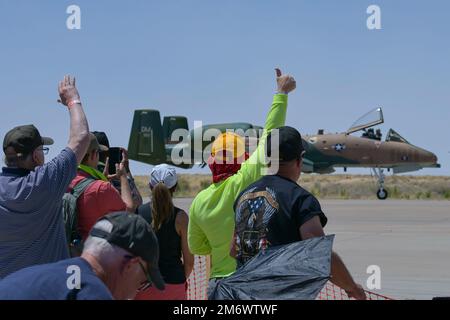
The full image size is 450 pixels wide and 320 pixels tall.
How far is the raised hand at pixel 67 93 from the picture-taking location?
4.75 m

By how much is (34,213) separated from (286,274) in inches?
63.0

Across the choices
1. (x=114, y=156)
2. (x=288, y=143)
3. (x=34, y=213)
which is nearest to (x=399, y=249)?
(x=114, y=156)

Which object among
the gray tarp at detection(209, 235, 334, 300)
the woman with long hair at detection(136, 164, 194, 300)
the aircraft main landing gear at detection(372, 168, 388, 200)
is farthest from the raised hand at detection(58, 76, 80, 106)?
the aircraft main landing gear at detection(372, 168, 388, 200)

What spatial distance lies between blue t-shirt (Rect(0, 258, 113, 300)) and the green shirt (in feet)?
8.33

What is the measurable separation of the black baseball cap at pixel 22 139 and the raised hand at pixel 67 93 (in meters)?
0.25

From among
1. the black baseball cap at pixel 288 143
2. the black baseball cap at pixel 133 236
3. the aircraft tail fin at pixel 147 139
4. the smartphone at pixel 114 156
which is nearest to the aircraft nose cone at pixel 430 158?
the aircraft tail fin at pixel 147 139

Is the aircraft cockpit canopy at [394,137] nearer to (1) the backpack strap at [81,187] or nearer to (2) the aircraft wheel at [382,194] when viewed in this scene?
(2) the aircraft wheel at [382,194]

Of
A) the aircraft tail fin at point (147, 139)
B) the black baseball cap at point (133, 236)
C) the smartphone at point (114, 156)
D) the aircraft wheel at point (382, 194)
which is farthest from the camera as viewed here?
the aircraft tail fin at point (147, 139)

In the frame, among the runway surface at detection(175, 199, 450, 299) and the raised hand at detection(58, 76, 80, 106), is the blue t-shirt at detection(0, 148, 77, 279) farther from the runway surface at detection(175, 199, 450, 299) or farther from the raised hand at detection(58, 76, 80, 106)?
the runway surface at detection(175, 199, 450, 299)

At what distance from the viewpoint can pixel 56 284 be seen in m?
2.88

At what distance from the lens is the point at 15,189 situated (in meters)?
4.55

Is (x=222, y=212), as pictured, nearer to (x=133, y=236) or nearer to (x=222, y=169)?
(x=222, y=169)
